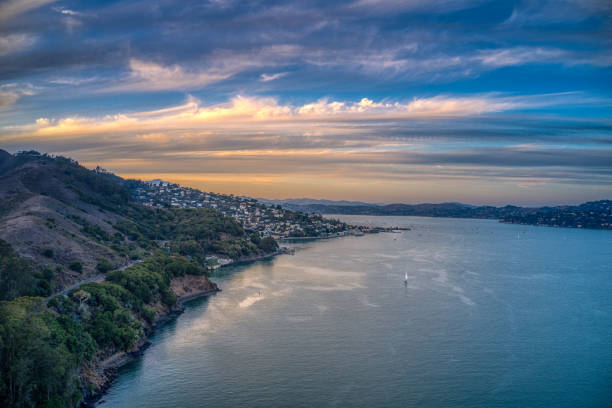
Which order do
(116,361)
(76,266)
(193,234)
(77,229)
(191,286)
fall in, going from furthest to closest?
(193,234) → (77,229) → (191,286) → (76,266) → (116,361)

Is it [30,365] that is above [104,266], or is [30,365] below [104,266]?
below

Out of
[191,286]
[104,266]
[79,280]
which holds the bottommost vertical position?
[191,286]

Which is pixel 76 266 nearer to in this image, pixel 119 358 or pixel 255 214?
pixel 119 358

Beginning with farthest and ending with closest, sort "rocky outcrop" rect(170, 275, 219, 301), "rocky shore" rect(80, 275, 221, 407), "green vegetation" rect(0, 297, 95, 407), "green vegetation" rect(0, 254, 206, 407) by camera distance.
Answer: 1. "rocky outcrop" rect(170, 275, 219, 301)
2. "rocky shore" rect(80, 275, 221, 407)
3. "green vegetation" rect(0, 254, 206, 407)
4. "green vegetation" rect(0, 297, 95, 407)

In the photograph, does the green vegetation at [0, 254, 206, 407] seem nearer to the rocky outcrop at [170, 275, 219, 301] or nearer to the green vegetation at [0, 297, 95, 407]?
the green vegetation at [0, 297, 95, 407]

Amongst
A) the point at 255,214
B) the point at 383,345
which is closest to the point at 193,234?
the point at 383,345

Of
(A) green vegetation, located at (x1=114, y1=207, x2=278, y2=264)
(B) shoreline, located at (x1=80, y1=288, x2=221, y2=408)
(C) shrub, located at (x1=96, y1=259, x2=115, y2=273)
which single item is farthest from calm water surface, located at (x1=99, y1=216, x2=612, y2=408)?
(A) green vegetation, located at (x1=114, y1=207, x2=278, y2=264)
